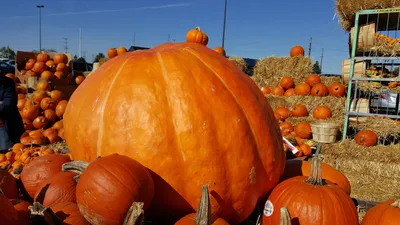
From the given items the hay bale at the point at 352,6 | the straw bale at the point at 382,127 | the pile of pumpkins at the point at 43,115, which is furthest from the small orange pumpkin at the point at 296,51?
the pile of pumpkins at the point at 43,115

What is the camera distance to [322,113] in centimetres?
786

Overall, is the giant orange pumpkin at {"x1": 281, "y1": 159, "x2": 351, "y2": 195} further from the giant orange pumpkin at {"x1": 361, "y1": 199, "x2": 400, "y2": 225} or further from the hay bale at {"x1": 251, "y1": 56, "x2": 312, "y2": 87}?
the hay bale at {"x1": 251, "y1": 56, "x2": 312, "y2": 87}

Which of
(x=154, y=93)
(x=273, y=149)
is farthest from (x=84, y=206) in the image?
(x=273, y=149)

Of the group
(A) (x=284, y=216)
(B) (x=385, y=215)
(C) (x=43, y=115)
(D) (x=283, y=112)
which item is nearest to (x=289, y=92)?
(D) (x=283, y=112)

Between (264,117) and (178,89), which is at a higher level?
(178,89)

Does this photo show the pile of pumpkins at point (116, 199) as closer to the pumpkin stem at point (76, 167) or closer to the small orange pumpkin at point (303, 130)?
the pumpkin stem at point (76, 167)

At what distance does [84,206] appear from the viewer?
114 centimetres

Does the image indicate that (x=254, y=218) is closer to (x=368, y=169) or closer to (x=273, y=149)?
(x=273, y=149)

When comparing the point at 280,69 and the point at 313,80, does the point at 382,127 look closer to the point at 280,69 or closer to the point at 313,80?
the point at 313,80

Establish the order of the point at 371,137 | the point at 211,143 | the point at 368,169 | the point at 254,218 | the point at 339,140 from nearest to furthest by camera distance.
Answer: the point at 211,143 < the point at 254,218 < the point at 368,169 < the point at 371,137 < the point at 339,140

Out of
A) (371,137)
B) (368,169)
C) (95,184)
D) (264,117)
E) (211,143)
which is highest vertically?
(264,117)

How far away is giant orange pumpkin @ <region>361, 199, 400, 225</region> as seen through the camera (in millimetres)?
1386

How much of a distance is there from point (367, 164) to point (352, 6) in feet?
11.2

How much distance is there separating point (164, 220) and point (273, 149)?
67 cm
